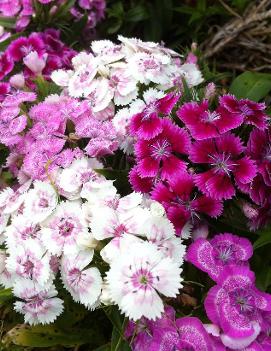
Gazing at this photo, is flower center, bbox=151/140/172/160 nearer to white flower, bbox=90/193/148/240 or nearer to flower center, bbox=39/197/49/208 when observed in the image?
white flower, bbox=90/193/148/240

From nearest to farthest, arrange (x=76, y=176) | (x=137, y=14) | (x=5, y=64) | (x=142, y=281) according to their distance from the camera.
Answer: (x=142, y=281)
(x=76, y=176)
(x=5, y=64)
(x=137, y=14)

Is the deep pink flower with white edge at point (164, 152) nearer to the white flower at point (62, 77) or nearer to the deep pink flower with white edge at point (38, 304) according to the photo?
the deep pink flower with white edge at point (38, 304)

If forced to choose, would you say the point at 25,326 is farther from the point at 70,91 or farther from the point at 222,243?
the point at 70,91

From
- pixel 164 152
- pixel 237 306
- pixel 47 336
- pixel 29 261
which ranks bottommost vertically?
pixel 47 336

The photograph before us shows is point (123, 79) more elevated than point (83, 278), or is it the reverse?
point (123, 79)

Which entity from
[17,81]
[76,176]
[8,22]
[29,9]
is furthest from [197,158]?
[8,22]

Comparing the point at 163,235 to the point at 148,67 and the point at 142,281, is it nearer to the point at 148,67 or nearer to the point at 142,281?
the point at 142,281
